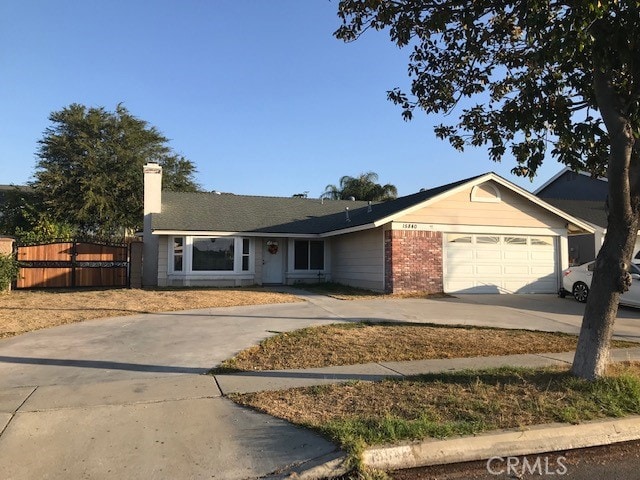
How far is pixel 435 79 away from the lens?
8.66m

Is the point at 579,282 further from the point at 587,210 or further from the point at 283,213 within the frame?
the point at 283,213

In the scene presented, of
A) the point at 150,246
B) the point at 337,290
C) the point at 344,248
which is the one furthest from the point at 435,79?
the point at 150,246

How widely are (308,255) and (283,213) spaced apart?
265 cm

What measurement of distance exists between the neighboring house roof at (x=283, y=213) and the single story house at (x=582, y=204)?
523 cm

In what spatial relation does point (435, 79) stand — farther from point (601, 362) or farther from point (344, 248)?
point (344, 248)

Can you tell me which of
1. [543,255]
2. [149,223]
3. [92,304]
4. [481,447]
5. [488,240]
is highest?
[149,223]

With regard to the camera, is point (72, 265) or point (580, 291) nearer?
point (580, 291)

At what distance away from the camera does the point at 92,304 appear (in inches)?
543

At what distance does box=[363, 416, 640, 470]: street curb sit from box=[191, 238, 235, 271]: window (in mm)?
17353

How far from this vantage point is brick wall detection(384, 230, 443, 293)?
17.2 metres

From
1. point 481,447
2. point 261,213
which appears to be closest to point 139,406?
point 481,447

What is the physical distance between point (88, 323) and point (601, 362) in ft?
32.0

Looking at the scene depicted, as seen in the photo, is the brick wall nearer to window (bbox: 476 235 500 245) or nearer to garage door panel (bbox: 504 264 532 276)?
window (bbox: 476 235 500 245)

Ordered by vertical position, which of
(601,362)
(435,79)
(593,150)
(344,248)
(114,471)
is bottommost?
(114,471)
